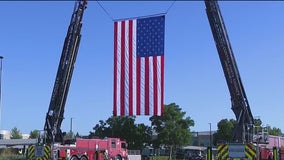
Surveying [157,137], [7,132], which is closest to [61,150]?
[157,137]

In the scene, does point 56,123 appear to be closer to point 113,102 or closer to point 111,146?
point 113,102

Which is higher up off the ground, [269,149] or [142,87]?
[142,87]

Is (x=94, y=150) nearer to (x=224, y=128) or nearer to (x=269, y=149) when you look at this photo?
(x=269, y=149)

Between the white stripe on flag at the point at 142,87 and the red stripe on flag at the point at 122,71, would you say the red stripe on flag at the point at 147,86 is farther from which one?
the red stripe on flag at the point at 122,71

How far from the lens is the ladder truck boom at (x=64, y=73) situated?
102 feet

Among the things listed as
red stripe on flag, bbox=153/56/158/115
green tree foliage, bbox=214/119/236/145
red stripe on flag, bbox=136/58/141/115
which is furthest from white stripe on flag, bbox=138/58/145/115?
green tree foliage, bbox=214/119/236/145

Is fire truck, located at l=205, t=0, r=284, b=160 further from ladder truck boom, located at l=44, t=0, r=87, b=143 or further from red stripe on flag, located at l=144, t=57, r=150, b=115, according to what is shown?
ladder truck boom, located at l=44, t=0, r=87, b=143

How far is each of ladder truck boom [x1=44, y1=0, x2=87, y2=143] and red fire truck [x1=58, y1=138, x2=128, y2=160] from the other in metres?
2.11

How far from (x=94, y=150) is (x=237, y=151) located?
68.4ft

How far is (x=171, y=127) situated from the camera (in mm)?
80812

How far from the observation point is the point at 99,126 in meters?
92.4

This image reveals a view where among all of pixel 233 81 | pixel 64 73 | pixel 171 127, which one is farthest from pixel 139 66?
pixel 171 127

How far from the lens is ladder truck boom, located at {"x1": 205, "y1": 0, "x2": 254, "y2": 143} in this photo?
26.5m

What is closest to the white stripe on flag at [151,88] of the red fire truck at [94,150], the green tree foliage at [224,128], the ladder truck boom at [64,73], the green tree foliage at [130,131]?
the ladder truck boom at [64,73]
